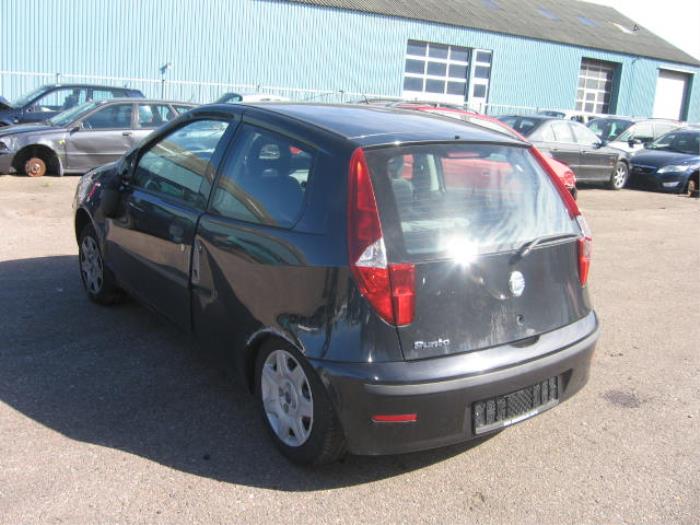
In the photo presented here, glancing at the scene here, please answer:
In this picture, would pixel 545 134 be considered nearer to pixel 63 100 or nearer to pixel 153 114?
pixel 153 114

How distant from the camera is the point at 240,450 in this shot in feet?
11.3

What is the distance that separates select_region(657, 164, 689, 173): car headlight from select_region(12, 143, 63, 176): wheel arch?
484 inches

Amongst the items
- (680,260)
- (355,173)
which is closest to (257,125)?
(355,173)

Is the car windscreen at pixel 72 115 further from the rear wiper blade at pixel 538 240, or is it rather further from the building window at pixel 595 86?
the building window at pixel 595 86

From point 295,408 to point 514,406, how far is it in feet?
3.25

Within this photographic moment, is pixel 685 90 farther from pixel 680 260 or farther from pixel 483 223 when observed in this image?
pixel 483 223

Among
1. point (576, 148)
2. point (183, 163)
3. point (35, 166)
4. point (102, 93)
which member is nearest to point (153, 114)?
point (35, 166)

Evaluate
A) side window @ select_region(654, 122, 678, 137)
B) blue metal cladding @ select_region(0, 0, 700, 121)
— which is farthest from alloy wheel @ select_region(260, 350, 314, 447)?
blue metal cladding @ select_region(0, 0, 700, 121)

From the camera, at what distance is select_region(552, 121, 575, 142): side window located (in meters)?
Answer: 14.2

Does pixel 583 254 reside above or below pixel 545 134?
below

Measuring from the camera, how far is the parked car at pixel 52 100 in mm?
13805

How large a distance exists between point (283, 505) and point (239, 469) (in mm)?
356

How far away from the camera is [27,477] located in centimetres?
312

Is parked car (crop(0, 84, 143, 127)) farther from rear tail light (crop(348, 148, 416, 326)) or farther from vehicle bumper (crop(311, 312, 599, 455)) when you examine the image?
vehicle bumper (crop(311, 312, 599, 455))
